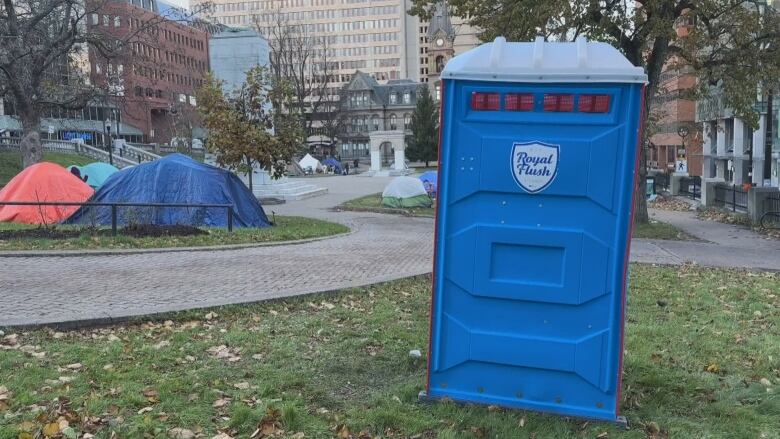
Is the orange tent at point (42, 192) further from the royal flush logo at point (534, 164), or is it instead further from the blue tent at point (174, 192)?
the royal flush logo at point (534, 164)

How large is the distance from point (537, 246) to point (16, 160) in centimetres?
4087

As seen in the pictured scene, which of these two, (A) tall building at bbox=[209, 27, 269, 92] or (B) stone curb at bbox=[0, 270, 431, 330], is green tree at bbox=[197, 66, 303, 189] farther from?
(B) stone curb at bbox=[0, 270, 431, 330]

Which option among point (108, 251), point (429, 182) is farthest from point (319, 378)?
point (429, 182)

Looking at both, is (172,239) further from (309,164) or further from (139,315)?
(309,164)

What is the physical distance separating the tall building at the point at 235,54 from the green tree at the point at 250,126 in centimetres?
875

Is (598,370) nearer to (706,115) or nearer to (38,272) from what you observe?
(38,272)

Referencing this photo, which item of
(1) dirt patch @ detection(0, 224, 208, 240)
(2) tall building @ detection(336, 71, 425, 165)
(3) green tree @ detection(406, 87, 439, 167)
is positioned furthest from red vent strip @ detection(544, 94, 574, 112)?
A: (2) tall building @ detection(336, 71, 425, 165)

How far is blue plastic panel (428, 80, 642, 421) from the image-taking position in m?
3.67

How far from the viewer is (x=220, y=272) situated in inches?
375

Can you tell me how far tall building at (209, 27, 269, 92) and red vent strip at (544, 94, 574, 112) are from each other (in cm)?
2342

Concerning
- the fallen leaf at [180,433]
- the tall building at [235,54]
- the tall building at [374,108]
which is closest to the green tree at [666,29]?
the tall building at [235,54]

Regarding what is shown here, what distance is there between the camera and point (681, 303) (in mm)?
7766

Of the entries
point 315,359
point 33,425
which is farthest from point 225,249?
point 33,425

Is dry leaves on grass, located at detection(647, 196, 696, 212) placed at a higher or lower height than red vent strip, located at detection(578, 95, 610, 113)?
lower
